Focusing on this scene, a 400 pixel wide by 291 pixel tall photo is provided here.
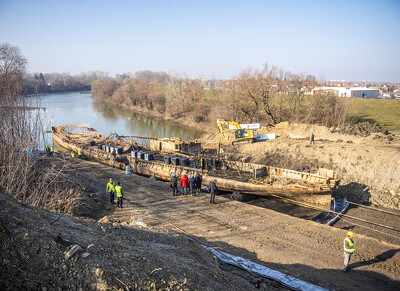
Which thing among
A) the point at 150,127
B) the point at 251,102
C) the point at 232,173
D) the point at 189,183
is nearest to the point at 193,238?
the point at 189,183

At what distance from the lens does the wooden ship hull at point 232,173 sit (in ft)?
54.5

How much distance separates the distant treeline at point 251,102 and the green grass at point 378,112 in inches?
155

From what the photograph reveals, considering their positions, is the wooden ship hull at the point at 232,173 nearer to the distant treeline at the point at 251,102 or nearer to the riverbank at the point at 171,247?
the riverbank at the point at 171,247

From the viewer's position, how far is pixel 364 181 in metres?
19.2

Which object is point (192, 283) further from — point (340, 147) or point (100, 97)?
point (100, 97)

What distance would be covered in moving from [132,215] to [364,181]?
16571 mm

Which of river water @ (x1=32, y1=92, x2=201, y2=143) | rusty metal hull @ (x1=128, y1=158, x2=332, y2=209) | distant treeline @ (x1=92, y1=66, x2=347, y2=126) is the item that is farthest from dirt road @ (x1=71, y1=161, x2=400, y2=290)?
river water @ (x1=32, y1=92, x2=201, y2=143)

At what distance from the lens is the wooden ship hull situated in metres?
16.6

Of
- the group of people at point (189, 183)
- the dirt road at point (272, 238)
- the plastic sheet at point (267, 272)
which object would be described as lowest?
the dirt road at point (272, 238)

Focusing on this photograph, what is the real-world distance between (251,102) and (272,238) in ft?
114

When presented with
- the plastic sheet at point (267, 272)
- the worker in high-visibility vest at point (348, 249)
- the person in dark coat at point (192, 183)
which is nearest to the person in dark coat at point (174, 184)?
the person in dark coat at point (192, 183)

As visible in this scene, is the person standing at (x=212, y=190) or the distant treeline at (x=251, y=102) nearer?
the person standing at (x=212, y=190)

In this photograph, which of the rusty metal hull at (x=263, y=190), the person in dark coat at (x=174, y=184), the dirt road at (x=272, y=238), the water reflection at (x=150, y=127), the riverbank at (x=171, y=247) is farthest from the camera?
the water reflection at (x=150, y=127)

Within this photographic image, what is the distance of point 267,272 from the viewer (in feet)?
28.0
